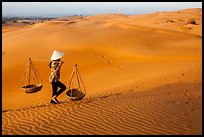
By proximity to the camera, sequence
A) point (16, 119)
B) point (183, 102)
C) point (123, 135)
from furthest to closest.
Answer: point (183, 102), point (16, 119), point (123, 135)

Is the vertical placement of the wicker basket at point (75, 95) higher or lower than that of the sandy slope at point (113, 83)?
higher

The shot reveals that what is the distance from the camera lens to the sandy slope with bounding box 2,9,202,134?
24.0 feet

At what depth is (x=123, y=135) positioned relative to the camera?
6570 mm

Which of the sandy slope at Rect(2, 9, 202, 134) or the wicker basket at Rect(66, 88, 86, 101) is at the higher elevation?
the wicker basket at Rect(66, 88, 86, 101)

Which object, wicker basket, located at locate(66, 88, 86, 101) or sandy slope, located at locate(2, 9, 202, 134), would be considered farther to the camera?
wicker basket, located at locate(66, 88, 86, 101)

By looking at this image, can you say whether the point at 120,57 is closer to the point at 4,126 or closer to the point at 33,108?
the point at 33,108

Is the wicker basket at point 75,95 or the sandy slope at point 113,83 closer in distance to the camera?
the sandy slope at point 113,83

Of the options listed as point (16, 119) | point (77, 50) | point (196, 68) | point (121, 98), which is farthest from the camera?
point (77, 50)

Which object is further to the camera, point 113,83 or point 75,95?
point 113,83

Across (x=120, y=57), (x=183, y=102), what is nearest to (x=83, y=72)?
(x=120, y=57)

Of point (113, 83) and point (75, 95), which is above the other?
point (75, 95)

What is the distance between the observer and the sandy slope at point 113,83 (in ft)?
24.0

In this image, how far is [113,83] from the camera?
43.8ft

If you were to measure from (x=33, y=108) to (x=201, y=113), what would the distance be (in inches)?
198
